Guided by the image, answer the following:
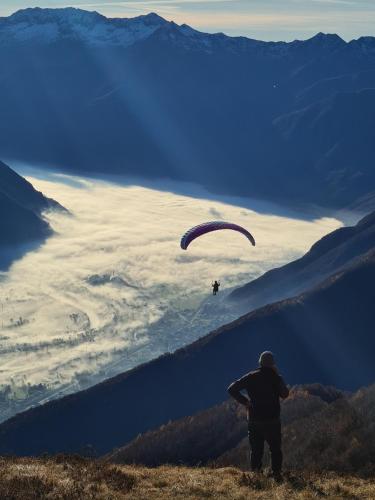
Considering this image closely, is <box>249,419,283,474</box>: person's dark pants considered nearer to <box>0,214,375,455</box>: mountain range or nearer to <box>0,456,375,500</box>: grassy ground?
<box>0,456,375,500</box>: grassy ground

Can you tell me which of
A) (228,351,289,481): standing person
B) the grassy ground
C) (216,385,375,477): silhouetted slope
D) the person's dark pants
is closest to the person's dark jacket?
(228,351,289,481): standing person

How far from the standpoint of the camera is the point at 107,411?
127250 mm

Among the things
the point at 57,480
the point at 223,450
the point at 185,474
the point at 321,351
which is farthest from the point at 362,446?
the point at 321,351

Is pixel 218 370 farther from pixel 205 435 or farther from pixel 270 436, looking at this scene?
pixel 270 436

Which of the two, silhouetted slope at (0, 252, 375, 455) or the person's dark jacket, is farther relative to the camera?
silhouetted slope at (0, 252, 375, 455)

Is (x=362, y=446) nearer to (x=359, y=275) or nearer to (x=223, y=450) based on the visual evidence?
(x=223, y=450)

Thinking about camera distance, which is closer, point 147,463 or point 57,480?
point 57,480

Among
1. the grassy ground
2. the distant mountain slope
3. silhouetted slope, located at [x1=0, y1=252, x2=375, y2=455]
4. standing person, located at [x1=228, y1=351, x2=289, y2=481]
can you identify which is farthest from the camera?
silhouetted slope, located at [x1=0, y1=252, x2=375, y2=455]

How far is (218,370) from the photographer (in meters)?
138

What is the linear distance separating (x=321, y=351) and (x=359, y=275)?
26.1 meters

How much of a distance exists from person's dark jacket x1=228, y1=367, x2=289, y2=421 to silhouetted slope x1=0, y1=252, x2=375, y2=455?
321 ft

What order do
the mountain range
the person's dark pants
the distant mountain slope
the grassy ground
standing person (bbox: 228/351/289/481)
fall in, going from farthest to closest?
the mountain range < the distant mountain slope < the person's dark pants < standing person (bbox: 228/351/289/481) < the grassy ground

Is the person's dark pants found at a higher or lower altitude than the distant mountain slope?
higher

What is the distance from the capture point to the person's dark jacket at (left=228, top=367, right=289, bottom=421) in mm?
26406
